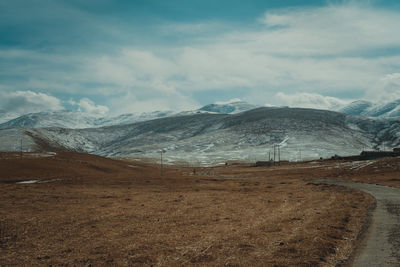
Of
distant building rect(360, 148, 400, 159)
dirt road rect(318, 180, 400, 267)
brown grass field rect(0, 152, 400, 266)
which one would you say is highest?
distant building rect(360, 148, 400, 159)

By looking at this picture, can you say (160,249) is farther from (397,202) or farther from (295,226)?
(397,202)

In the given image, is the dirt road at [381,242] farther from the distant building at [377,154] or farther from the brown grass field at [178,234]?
the distant building at [377,154]

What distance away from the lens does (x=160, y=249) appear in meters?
17.3

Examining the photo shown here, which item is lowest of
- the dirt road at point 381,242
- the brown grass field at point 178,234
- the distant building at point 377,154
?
the brown grass field at point 178,234

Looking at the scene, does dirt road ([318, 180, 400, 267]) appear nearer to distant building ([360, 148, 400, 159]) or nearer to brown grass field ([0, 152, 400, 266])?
brown grass field ([0, 152, 400, 266])

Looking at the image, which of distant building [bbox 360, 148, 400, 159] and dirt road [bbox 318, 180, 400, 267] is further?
distant building [bbox 360, 148, 400, 159]

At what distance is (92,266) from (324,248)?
447 inches

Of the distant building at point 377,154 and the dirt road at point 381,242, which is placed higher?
the distant building at point 377,154

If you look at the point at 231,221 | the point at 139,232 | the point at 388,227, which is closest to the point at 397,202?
the point at 388,227

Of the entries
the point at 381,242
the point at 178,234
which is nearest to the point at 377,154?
the point at 381,242

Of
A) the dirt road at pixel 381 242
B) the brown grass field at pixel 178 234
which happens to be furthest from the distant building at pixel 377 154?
the dirt road at pixel 381 242

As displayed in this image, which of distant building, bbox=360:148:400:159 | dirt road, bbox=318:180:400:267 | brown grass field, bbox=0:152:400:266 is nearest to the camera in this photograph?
dirt road, bbox=318:180:400:267

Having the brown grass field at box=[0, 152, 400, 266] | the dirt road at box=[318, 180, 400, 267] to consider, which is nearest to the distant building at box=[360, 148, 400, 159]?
the brown grass field at box=[0, 152, 400, 266]

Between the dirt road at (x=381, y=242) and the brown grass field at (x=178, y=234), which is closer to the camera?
the dirt road at (x=381, y=242)
